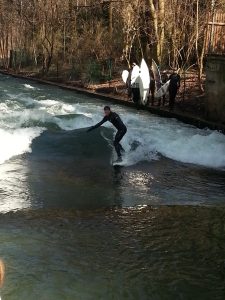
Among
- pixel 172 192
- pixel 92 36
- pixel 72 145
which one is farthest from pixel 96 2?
pixel 172 192

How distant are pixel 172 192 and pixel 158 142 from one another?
18.9ft

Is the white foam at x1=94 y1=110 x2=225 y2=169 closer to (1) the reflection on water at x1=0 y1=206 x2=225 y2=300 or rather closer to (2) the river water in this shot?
(2) the river water

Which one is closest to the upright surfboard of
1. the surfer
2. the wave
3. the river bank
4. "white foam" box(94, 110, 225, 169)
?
the river bank

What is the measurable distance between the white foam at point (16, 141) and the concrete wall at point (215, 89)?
255 inches

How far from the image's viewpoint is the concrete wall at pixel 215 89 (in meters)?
19.6

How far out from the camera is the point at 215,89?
2006 centimetres

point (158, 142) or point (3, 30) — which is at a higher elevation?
point (3, 30)

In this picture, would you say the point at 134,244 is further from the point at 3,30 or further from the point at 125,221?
the point at 3,30

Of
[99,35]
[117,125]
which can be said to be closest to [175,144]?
[117,125]

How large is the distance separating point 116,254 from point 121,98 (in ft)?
65.0

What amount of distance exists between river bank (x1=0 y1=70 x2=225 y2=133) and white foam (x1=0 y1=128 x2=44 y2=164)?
225 inches

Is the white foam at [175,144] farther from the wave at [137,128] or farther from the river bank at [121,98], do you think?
the river bank at [121,98]

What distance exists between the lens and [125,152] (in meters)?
16.4

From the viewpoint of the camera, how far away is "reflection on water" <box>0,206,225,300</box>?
23.7ft
